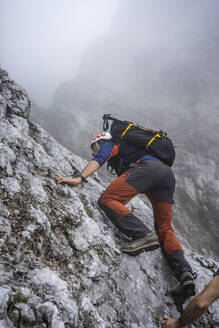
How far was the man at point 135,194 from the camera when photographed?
436cm

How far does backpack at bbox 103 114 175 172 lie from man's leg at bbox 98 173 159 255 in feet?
2.84

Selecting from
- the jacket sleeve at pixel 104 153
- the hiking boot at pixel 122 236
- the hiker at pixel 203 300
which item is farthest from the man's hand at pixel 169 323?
the jacket sleeve at pixel 104 153

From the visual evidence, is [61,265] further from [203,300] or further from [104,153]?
[104,153]

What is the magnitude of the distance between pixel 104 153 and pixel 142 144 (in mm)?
1111

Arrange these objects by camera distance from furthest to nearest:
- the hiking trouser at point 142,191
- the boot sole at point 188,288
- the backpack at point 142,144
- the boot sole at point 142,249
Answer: the backpack at point 142,144
the hiking trouser at point 142,191
the boot sole at point 142,249
the boot sole at point 188,288

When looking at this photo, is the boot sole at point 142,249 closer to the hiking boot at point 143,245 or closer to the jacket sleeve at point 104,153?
the hiking boot at point 143,245

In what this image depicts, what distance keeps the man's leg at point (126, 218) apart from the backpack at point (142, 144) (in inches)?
34.0

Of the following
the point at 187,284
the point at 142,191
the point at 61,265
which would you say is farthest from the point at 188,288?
the point at 61,265

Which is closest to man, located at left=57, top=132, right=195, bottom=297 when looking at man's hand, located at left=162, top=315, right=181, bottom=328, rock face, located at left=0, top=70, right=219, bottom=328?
rock face, located at left=0, top=70, right=219, bottom=328

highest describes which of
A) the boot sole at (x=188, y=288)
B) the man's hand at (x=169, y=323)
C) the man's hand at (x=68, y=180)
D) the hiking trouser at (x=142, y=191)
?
the hiking trouser at (x=142, y=191)

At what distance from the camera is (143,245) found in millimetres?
4336

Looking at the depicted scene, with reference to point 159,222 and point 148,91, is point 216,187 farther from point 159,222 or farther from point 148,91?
point 148,91

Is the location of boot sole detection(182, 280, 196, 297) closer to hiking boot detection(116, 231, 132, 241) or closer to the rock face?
the rock face

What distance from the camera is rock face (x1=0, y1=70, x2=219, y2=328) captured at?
6.75ft
